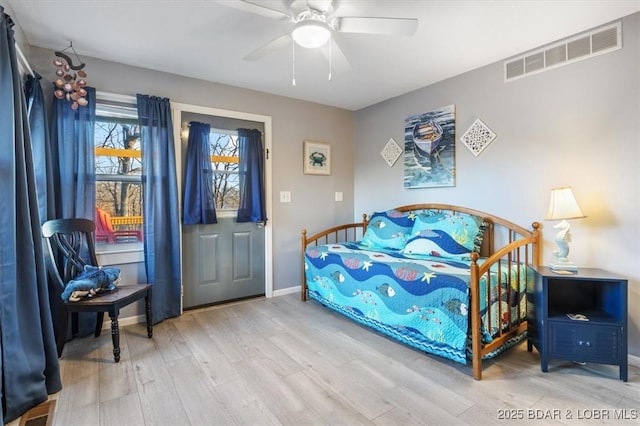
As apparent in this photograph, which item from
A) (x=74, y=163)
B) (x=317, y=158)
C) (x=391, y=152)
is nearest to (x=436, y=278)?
(x=391, y=152)

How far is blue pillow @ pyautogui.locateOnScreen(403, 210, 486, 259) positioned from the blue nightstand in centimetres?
57

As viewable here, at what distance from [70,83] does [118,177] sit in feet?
2.50

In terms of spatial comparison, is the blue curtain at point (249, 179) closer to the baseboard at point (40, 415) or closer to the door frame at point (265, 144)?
the door frame at point (265, 144)

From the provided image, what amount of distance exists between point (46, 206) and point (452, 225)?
10.2 ft

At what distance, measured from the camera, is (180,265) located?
2.83 m

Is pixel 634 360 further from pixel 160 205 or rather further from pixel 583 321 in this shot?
pixel 160 205

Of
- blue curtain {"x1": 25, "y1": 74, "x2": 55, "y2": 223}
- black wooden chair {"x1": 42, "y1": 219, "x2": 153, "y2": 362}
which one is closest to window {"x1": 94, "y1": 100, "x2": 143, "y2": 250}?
black wooden chair {"x1": 42, "y1": 219, "x2": 153, "y2": 362}

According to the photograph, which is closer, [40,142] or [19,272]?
[19,272]

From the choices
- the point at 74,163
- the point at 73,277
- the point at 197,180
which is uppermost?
the point at 74,163

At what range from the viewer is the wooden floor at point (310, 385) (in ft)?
5.07

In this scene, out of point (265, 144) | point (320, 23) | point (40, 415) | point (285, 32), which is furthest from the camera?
point (265, 144)

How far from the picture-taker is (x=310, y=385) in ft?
5.94

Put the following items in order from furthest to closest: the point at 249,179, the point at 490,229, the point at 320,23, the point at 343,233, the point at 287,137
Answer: the point at 343,233
the point at 287,137
the point at 249,179
the point at 490,229
the point at 320,23

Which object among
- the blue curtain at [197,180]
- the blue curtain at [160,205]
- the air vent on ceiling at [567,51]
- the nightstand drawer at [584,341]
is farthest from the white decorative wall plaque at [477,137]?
the blue curtain at [160,205]
